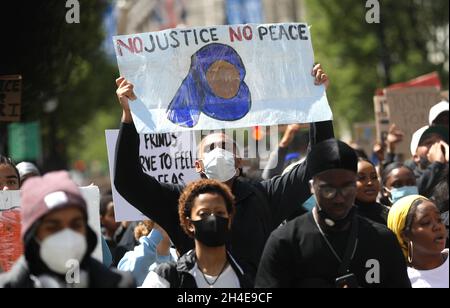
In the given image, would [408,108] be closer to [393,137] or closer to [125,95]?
[393,137]

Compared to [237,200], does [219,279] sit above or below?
below

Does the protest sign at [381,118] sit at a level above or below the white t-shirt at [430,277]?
above

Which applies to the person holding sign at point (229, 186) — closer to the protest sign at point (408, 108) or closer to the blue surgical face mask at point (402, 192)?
the blue surgical face mask at point (402, 192)

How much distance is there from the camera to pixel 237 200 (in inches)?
257

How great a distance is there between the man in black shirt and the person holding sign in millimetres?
816

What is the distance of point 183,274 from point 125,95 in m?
1.45

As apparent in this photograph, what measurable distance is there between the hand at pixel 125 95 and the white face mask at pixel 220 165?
21.8 inches

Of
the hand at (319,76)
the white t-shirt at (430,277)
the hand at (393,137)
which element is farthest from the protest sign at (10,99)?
the white t-shirt at (430,277)

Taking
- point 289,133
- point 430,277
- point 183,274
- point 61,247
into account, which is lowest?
point 430,277

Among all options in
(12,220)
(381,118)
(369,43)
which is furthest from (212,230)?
(369,43)

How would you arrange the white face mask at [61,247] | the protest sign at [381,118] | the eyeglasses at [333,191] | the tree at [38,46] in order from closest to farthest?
the white face mask at [61,247] → the eyeglasses at [333,191] → the protest sign at [381,118] → the tree at [38,46]

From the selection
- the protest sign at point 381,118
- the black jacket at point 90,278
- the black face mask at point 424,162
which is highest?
the protest sign at point 381,118

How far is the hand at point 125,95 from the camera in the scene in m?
6.41

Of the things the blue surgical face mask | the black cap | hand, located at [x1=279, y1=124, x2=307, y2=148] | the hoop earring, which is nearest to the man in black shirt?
the black cap
